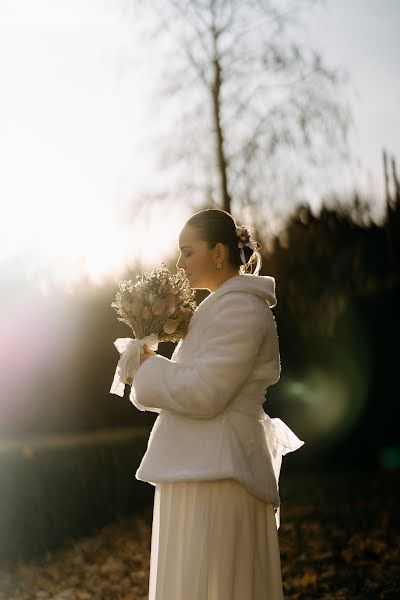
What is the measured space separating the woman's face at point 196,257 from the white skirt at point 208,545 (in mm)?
723

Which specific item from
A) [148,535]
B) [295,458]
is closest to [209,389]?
[148,535]

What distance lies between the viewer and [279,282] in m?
8.12

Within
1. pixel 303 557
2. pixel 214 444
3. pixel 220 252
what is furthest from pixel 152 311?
pixel 303 557

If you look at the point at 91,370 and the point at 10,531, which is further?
the point at 91,370

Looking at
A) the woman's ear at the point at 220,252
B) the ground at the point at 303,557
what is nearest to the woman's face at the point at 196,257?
the woman's ear at the point at 220,252

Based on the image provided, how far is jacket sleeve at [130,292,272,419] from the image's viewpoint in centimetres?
278

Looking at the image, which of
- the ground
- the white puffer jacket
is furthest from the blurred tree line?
the white puffer jacket

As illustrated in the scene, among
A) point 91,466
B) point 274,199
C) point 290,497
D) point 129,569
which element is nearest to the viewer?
point 129,569

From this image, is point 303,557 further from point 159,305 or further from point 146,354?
point 159,305

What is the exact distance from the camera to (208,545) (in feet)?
9.29

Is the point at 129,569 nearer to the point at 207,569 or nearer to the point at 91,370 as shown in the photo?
the point at 91,370

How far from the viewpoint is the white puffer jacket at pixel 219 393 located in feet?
9.18

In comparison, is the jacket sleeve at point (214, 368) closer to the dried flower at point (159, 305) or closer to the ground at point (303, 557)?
the dried flower at point (159, 305)

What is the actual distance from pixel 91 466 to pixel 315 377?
241cm
